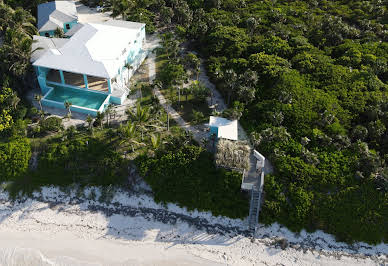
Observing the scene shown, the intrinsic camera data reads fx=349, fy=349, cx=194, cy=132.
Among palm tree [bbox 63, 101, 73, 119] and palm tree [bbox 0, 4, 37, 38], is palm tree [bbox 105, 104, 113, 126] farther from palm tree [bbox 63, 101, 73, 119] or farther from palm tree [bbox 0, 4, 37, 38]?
palm tree [bbox 0, 4, 37, 38]

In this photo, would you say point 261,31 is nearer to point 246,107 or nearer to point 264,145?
point 246,107

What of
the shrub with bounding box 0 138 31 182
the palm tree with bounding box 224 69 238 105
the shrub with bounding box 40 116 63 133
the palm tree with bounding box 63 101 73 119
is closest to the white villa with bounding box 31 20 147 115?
the palm tree with bounding box 63 101 73 119

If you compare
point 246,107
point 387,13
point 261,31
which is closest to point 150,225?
point 246,107

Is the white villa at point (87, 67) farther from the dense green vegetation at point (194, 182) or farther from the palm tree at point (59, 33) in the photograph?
the dense green vegetation at point (194, 182)

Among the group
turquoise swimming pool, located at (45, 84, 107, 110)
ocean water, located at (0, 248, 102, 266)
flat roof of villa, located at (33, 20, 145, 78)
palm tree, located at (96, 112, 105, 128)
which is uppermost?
flat roof of villa, located at (33, 20, 145, 78)

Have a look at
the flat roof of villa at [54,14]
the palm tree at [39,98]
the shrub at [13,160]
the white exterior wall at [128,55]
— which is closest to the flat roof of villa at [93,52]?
the white exterior wall at [128,55]

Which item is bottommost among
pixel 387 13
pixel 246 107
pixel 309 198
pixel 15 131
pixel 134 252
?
pixel 134 252

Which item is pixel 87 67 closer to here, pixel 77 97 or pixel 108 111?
pixel 77 97
